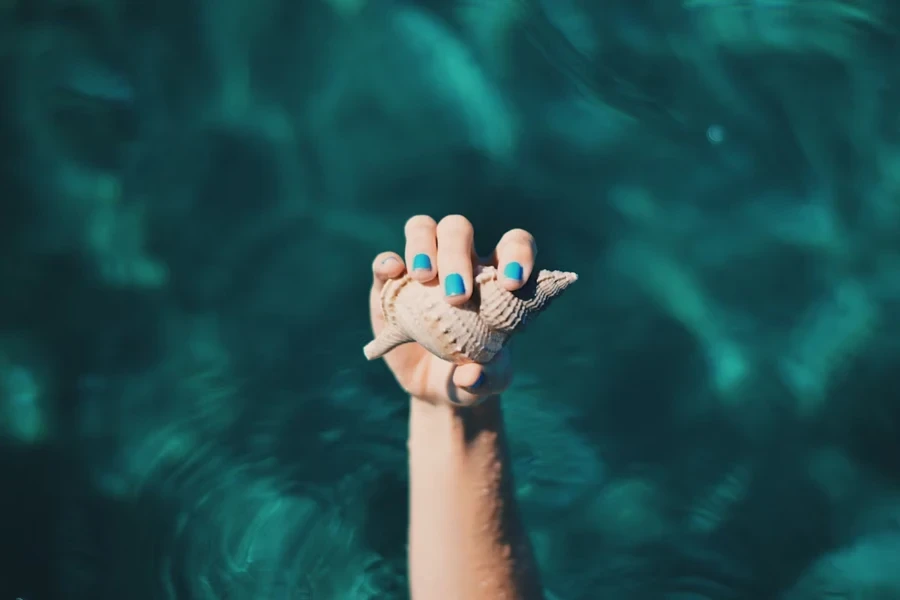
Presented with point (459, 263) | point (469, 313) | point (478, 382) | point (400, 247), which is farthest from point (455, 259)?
point (400, 247)

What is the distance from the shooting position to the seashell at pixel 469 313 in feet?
8.61

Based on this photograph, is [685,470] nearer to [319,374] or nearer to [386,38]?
[319,374]

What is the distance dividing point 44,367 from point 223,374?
737 mm

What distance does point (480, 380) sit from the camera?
2.78m

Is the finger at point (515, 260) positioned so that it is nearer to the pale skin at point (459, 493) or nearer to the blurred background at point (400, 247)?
the pale skin at point (459, 493)

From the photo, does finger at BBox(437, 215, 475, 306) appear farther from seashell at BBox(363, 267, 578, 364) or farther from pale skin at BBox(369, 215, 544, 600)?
pale skin at BBox(369, 215, 544, 600)

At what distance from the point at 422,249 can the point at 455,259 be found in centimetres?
10

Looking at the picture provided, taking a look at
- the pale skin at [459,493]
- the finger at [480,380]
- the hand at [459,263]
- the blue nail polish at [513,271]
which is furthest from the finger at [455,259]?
the pale skin at [459,493]

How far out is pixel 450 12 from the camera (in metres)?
4.67

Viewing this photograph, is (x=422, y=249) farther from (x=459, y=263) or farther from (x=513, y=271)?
(x=513, y=271)

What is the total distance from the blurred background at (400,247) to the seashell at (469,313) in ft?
5.11

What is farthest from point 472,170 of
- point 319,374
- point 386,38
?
point 319,374

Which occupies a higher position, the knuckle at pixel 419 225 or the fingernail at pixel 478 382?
the knuckle at pixel 419 225

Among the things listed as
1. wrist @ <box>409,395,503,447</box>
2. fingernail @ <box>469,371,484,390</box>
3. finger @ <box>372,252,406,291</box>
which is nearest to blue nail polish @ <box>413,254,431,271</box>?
finger @ <box>372,252,406,291</box>
